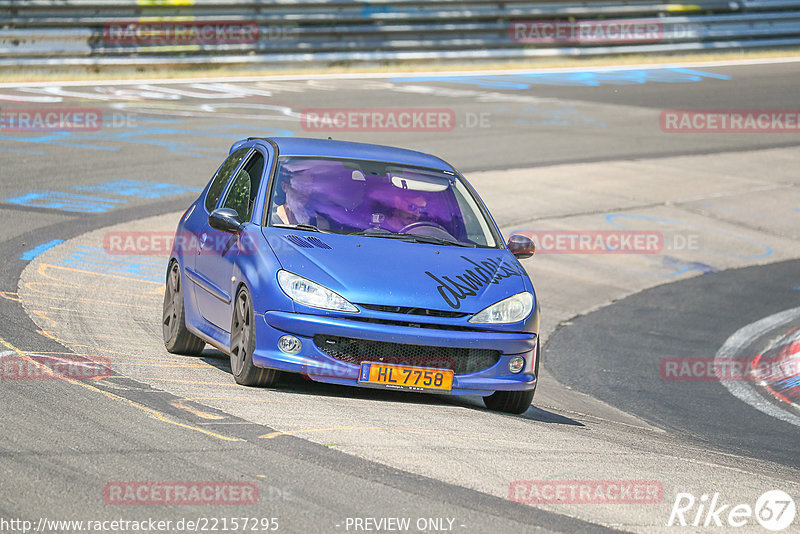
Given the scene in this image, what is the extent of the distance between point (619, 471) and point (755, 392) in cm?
517

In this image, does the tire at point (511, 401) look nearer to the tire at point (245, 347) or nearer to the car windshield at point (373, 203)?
the car windshield at point (373, 203)

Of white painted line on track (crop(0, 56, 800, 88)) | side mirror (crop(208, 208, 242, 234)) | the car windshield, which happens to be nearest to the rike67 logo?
the car windshield

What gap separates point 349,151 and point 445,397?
189cm

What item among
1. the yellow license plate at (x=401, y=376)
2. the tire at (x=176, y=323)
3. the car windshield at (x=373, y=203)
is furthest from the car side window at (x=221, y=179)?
the yellow license plate at (x=401, y=376)

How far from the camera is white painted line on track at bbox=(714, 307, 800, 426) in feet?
32.9

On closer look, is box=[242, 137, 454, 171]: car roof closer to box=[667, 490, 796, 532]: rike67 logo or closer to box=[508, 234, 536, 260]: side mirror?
box=[508, 234, 536, 260]: side mirror

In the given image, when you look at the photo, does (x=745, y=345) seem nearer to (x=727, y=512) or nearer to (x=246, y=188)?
(x=246, y=188)

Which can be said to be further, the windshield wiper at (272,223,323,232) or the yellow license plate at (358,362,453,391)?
the windshield wiper at (272,223,323,232)

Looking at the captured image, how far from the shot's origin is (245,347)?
731 cm

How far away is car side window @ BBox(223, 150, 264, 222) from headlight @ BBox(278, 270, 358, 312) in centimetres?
109

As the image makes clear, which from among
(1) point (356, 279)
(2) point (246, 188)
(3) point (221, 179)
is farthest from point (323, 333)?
(3) point (221, 179)

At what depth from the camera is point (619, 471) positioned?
5980 mm

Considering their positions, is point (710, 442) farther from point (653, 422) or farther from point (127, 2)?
point (127, 2)

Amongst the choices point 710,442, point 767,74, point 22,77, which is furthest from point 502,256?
point 767,74
